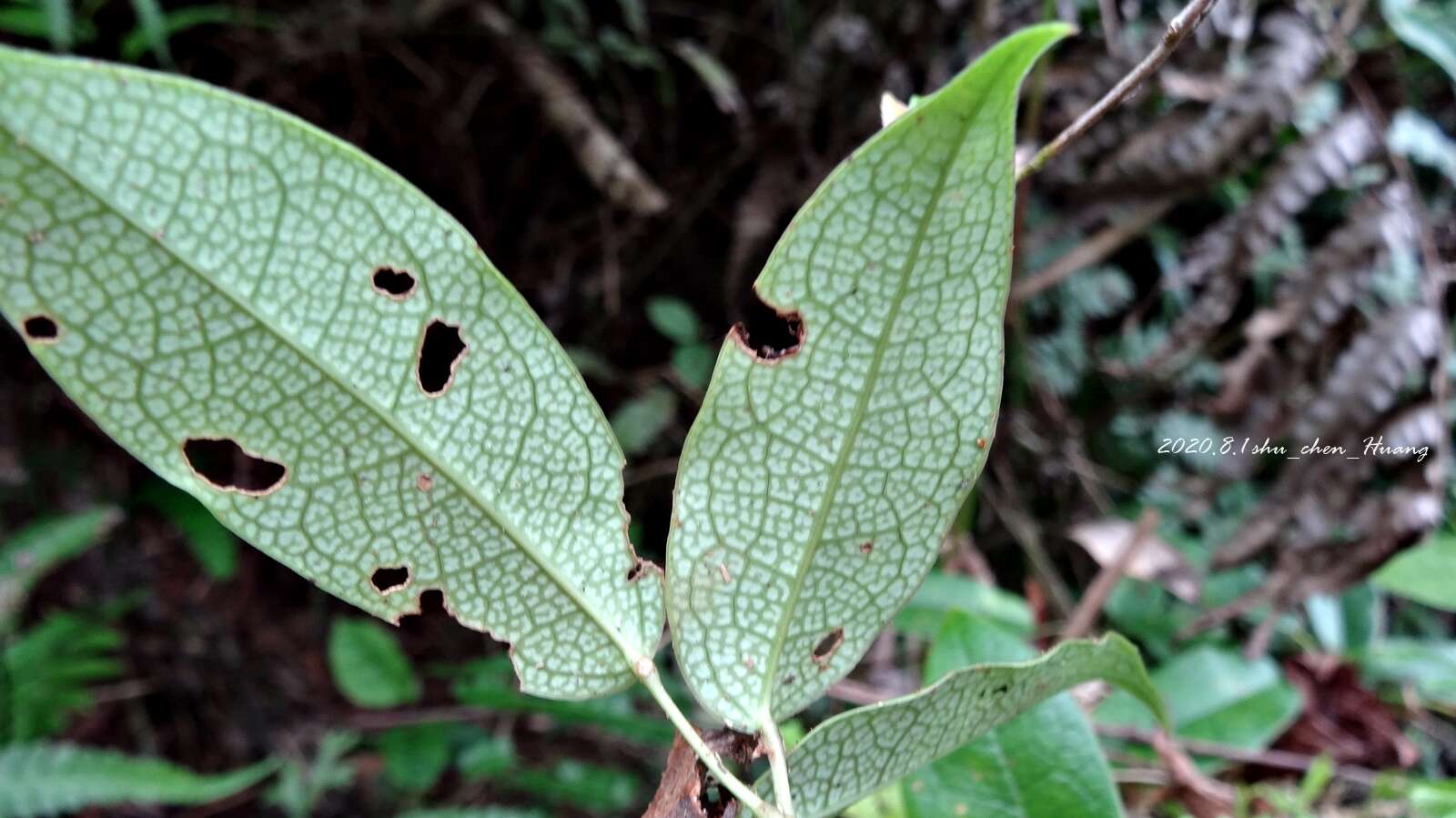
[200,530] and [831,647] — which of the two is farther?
[200,530]

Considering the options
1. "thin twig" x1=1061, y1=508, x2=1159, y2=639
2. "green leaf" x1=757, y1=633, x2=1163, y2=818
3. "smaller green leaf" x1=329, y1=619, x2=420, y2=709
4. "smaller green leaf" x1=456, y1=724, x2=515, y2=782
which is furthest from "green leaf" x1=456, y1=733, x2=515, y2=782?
"green leaf" x1=757, y1=633, x2=1163, y2=818

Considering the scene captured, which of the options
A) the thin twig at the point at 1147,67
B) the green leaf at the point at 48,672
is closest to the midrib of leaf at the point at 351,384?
the thin twig at the point at 1147,67

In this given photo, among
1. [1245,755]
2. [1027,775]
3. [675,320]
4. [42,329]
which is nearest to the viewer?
[42,329]

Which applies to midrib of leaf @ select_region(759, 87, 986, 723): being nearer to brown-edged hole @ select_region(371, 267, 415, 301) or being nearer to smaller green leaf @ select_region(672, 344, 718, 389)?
brown-edged hole @ select_region(371, 267, 415, 301)

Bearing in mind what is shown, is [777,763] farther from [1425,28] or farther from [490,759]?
[1425,28]

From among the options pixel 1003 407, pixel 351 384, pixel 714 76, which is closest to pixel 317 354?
pixel 351 384

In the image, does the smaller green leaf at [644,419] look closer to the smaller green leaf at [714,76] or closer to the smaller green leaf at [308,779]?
the smaller green leaf at [714,76]

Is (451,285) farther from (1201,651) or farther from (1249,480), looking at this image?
(1249,480)
